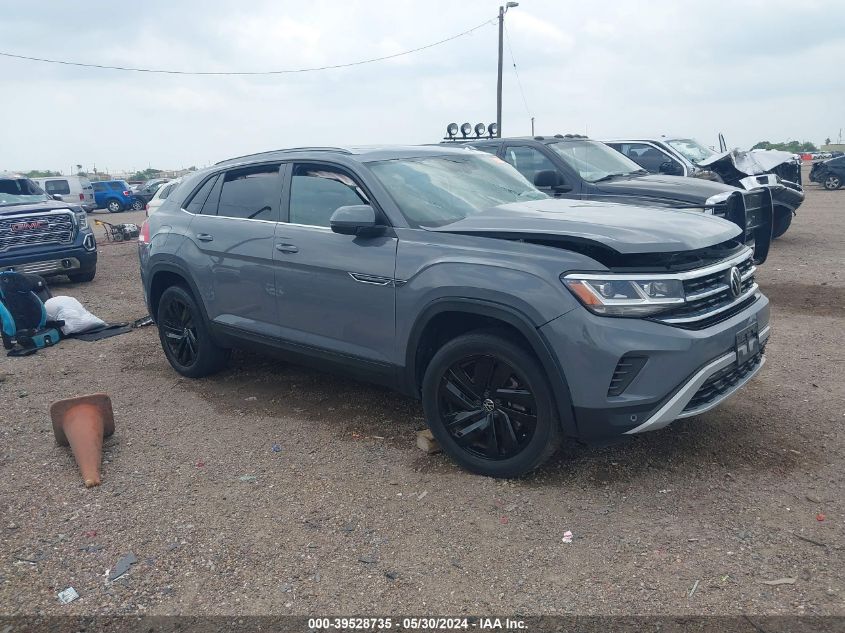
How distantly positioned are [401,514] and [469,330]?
3.41 feet

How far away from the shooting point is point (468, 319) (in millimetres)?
3934

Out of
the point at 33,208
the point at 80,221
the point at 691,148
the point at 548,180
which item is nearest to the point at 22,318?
the point at 33,208

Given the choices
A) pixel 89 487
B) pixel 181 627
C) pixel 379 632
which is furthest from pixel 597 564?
pixel 89 487

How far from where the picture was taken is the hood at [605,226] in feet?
11.4

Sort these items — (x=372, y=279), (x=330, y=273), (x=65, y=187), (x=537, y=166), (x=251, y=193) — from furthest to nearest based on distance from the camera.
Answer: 1. (x=65, y=187)
2. (x=537, y=166)
3. (x=251, y=193)
4. (x=330, y=273)
5. (x=372, y=279)

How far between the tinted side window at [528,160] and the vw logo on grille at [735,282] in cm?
470

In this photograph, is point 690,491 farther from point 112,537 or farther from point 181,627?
point 112,537

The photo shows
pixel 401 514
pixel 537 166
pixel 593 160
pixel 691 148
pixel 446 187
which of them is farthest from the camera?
pixel 691 148

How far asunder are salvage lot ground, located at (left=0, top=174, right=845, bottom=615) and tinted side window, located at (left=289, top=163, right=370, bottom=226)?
1.39 m

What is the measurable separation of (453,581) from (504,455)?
89cm

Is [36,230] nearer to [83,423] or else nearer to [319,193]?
[83,423]

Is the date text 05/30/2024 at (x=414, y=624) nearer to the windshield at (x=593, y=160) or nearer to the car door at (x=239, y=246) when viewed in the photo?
the car door at (x=239, y=246)

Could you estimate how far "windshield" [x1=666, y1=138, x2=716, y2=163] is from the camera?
43.8ft

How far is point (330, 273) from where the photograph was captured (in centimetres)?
443
